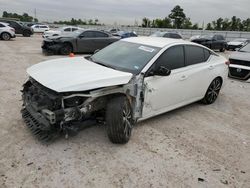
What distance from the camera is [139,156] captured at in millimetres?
3188

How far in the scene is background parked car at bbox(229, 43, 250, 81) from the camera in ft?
25.7

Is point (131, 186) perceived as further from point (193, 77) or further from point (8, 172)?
point (193, 77)

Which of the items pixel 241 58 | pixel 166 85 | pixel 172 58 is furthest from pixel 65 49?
pixel 166 85

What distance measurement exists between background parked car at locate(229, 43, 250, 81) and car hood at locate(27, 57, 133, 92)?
601cm

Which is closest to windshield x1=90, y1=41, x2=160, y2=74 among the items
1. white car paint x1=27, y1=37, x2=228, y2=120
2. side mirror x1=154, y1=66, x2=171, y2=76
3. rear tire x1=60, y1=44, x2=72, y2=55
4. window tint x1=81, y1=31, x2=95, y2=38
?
white car paint x1=27, y1=37, x2=228, y2=120

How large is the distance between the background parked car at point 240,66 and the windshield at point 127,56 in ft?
17.1

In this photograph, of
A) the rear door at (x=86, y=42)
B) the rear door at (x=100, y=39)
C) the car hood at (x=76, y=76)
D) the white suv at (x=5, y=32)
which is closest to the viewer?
the car hood at (x=76, y=76)

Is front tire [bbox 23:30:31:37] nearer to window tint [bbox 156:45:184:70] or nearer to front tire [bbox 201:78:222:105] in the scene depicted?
front tire [bbox 201:78:222:105]

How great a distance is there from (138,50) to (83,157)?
2.10 m

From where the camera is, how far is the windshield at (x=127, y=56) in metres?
3.78

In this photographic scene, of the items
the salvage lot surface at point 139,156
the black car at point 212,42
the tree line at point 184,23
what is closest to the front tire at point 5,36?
the black car at point 212,42

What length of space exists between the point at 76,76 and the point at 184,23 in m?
64.8

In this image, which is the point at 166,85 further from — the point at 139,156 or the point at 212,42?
the point at 212,42

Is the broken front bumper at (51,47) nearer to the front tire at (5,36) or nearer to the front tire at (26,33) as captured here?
the front tire at (5,36)
